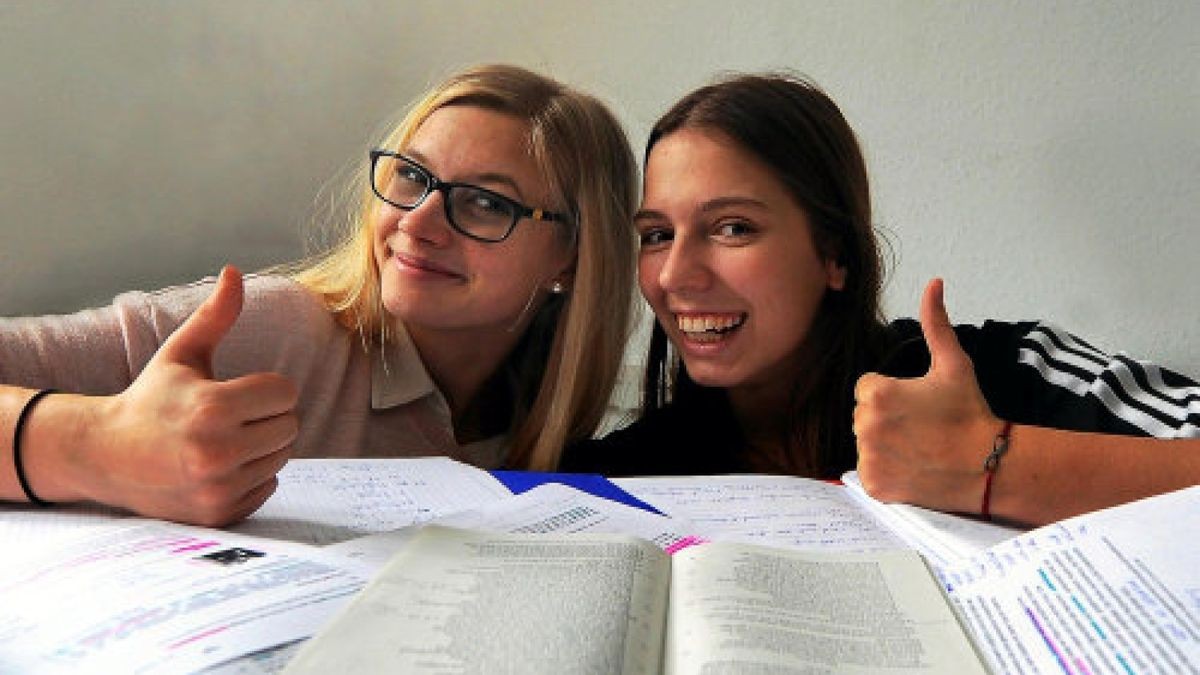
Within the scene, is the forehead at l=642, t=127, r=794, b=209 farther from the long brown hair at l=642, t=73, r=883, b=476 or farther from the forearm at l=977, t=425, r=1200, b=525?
the forearm at l=977, t=425, r=1200, b=525

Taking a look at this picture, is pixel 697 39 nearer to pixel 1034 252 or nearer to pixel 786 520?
pixel 1034 252

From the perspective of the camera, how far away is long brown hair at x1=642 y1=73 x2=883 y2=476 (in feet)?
3.56

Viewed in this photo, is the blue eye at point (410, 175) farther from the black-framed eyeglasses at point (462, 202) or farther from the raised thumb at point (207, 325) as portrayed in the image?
the raised thumb at point (207, 325)

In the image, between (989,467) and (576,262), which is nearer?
(989,467)

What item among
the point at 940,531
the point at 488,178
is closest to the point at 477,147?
the point at 488,178

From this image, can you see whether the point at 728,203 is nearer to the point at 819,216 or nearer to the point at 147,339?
the point at 819,216

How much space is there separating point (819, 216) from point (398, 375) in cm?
49

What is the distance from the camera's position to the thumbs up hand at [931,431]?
2.50ft

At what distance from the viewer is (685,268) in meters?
1.04

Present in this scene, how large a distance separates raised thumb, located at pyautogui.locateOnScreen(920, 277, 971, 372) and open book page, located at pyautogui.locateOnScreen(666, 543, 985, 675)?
233 mm

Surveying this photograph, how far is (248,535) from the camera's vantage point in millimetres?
634

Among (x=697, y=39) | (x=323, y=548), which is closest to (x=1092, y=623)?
(x=323, y=548)

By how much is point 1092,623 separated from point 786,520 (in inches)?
10.1

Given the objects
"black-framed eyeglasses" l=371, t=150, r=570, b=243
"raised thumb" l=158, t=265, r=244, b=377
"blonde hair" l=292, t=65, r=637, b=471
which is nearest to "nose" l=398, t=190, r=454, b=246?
"black-framed eyeglasses" l=371, t=150, r=570, b=243
